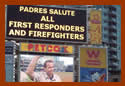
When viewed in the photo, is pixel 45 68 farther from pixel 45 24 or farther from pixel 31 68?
pixel 45 24

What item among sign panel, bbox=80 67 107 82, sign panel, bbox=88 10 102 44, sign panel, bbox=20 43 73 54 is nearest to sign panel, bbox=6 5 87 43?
sign panel, bbox=20 43 73 54

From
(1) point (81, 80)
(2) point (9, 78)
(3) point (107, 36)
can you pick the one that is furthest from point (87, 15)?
(3) point (107, 36)

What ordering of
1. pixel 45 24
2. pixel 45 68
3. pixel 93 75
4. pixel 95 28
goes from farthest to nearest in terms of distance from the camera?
Answer: pixel 95 28, pixel 93 75, pixel 45 24, pixel 45 68

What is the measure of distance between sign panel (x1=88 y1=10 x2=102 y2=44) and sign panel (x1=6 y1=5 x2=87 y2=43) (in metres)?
1.58

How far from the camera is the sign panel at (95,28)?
5506cm

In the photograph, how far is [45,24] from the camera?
52.0 metres

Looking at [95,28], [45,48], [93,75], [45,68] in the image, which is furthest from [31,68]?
[95,28]

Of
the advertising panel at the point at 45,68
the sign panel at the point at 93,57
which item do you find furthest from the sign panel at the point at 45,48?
the sign panel at the point at 93,57

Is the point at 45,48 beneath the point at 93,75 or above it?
above

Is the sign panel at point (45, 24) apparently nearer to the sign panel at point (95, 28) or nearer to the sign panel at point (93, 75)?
the sign panel at point (95, 28)

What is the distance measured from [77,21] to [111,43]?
166 feet

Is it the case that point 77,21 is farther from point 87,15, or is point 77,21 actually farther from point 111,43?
point 111,43

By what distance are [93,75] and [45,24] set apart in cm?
1049

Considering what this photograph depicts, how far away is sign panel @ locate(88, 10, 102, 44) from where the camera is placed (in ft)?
181
